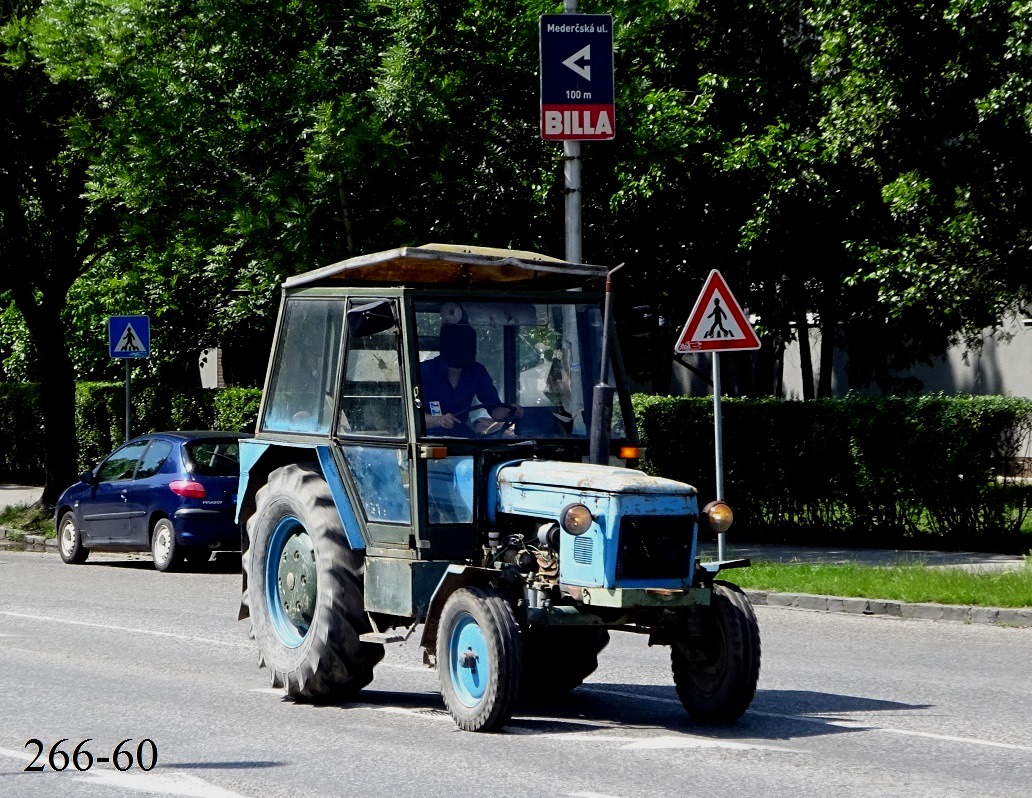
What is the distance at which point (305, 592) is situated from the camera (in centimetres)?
1024

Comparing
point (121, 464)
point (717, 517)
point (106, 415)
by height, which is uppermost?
point (106, 415)

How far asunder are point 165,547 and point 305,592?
10.6 metres

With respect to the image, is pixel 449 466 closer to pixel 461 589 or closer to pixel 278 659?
pixel 461 589

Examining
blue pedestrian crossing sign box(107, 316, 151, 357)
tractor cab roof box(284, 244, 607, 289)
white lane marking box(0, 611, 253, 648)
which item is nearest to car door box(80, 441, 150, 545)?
blue pedestrian crossing sign box(107, 316, 151, 357)

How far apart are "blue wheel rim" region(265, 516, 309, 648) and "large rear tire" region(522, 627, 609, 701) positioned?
1390mm

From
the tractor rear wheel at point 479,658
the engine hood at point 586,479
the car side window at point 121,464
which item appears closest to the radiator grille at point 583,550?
the engine hood at point 586,479

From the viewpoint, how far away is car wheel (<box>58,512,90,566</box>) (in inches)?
869

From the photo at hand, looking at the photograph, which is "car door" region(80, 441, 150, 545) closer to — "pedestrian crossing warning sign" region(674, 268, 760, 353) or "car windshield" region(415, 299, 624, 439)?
"pedestrian crossing warning sign" region(674, 268, 760, 353)

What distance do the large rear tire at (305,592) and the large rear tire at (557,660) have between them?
3.13ft

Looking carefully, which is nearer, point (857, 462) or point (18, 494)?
point (857, 462)

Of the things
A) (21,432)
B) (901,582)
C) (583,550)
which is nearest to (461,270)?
(583,550)

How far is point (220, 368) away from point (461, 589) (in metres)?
41.1

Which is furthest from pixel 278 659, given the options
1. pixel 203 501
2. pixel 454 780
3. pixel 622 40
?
pixel 622 40

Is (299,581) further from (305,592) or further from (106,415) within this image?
(106,415)
